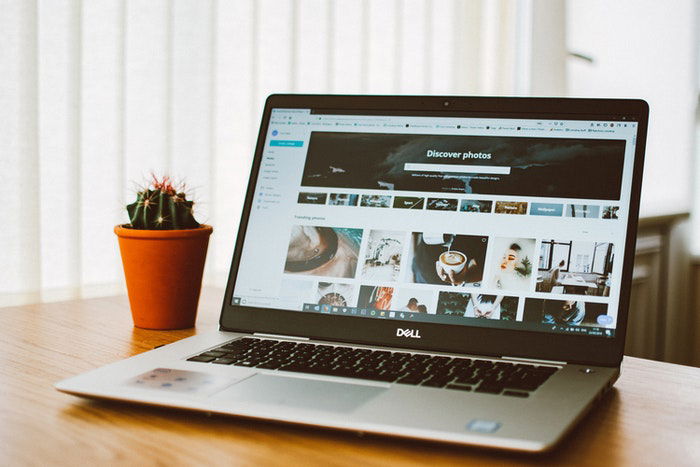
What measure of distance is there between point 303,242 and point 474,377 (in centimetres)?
28

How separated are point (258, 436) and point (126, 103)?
961mm

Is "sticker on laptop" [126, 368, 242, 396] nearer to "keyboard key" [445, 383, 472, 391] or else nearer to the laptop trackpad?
the laptop trackpad

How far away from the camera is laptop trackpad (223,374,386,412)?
60 centimetres

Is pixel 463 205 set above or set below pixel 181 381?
above

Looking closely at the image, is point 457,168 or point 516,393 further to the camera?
point 457,168

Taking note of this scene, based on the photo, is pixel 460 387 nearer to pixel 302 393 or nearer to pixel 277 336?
pixel 302 393

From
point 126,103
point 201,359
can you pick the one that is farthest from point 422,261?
point 126,103

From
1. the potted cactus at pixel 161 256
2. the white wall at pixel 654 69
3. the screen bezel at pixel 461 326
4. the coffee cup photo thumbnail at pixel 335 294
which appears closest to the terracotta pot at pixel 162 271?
the potted cactus at pixel 161 256

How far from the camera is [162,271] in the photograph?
3.14 feet

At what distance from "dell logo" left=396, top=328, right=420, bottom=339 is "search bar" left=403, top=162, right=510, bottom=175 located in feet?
0.60

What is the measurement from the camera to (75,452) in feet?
1.79

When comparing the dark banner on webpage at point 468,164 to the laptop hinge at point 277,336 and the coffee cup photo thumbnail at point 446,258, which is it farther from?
the laptop hinge at point 277,336

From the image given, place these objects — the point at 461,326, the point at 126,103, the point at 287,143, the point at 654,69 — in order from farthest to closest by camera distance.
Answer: the point at 654,69 < the point at 126,103 < the point at 287,143 < the point at 461,326

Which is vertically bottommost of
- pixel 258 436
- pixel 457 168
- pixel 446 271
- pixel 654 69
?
pixel 258 436
